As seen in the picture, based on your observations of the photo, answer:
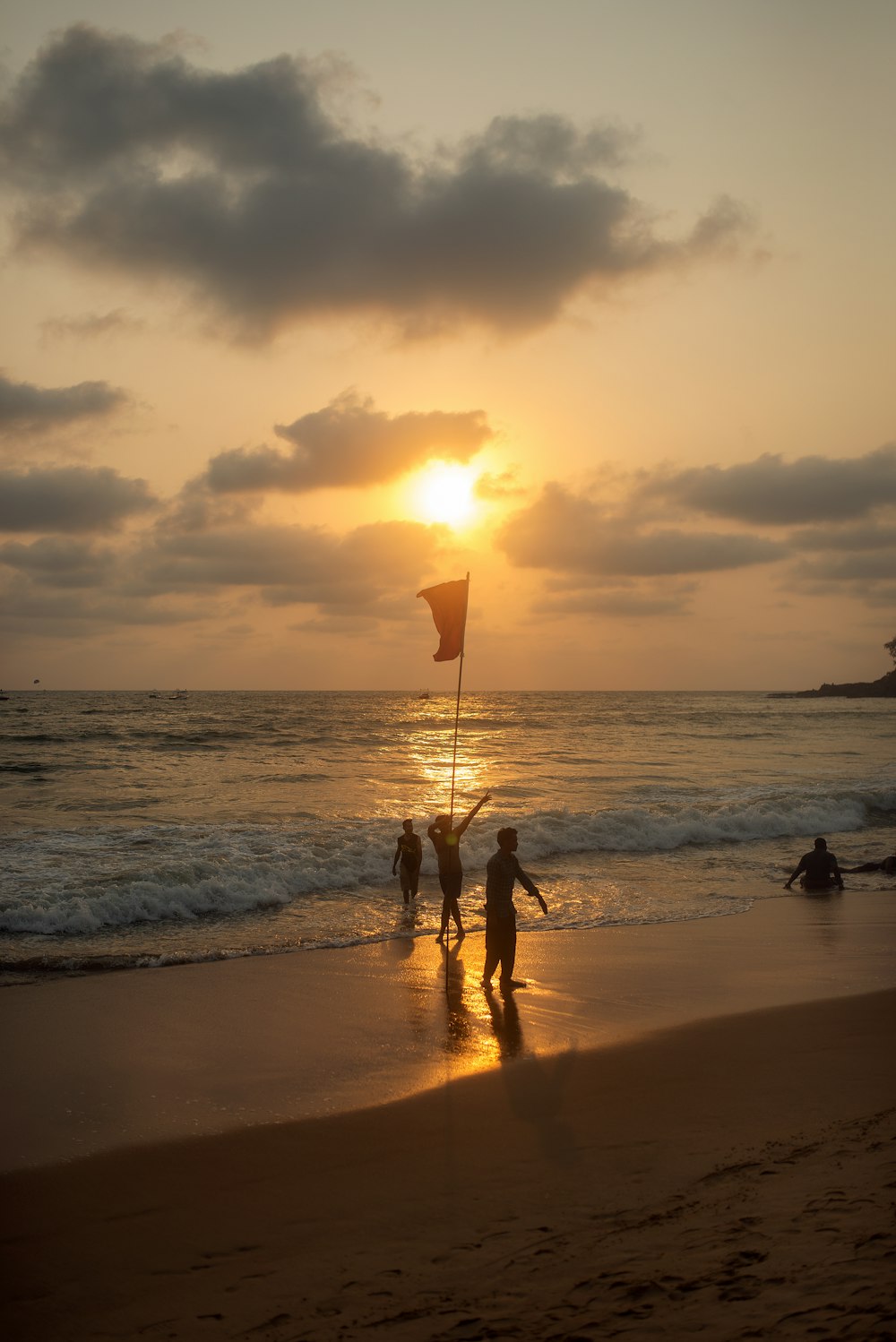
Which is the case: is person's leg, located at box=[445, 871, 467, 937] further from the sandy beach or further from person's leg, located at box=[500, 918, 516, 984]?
person's leg, located at box=[500, 918, 516, 984]

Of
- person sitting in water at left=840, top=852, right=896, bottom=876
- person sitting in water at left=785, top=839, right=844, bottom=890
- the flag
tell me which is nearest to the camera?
the flag

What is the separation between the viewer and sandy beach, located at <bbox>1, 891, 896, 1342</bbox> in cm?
434

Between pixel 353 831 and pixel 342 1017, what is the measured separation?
38.5 feet

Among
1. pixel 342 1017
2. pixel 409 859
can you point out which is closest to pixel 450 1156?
pixel 342 1017

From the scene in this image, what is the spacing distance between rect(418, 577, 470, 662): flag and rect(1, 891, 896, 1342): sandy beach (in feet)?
13.7

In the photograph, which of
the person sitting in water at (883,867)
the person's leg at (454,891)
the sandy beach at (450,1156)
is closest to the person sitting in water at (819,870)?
the person sitting in water at (883,867)

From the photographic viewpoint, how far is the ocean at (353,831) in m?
14.5

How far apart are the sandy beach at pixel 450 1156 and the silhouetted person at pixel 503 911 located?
369 millimetres

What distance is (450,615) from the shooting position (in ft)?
41.1

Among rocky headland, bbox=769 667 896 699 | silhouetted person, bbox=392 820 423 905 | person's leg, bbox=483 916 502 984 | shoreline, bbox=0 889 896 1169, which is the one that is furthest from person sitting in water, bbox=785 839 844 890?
rocky headland, bbox=769 667 896 699

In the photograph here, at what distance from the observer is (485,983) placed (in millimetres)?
10688

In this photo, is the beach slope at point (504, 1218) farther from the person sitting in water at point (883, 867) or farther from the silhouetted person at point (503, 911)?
the person sitting in water at point (883, 867)

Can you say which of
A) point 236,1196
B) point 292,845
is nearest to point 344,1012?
point 236,1196

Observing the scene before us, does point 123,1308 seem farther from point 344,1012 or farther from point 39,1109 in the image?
point 344,1012
